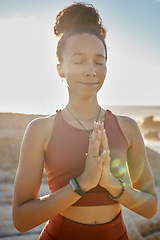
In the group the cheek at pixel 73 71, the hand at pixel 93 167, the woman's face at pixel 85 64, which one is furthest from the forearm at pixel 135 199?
the cheek at pixel 73 71

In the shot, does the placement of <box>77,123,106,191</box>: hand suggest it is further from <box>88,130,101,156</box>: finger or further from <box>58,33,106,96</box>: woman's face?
<box>58,33,106,96</box>: woman's face

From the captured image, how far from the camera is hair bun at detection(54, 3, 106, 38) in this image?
207cm

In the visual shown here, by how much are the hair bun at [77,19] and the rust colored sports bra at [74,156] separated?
31.8 inches

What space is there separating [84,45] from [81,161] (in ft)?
3.04

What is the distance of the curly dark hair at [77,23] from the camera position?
6.66 ft

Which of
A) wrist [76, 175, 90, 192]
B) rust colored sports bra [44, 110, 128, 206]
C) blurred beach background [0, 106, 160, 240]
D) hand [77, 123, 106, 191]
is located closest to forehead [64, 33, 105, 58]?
rust colored sports bra [44, 110, 128, 206]

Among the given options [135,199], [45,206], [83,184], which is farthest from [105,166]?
[45,206]

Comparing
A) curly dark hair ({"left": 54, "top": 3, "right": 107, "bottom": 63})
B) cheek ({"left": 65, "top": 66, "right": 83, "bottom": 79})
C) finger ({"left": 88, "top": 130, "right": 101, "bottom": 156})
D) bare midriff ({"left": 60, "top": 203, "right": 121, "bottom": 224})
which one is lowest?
bare midriff ({"left": 60, "top": 203, "right": 121, "bottom": 224})

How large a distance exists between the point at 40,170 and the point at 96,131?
1.79 feet

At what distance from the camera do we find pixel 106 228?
5.97ft

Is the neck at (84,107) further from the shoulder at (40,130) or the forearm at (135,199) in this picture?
the forearm at (135,199)

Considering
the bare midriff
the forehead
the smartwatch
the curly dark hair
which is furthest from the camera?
the curly dark hair

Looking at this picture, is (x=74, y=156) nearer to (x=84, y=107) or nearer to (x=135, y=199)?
(x=84, y=107)

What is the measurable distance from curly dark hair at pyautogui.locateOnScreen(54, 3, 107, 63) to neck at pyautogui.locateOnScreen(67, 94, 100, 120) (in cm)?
41
